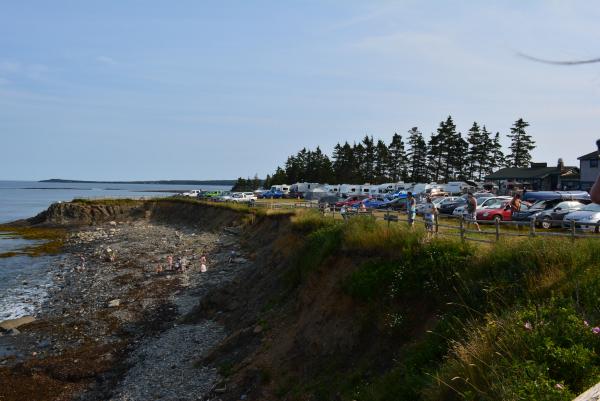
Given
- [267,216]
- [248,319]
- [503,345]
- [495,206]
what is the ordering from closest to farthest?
[503,345]
[248,319]
[495,206]
[267,216]

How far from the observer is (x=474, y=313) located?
9484 millimetres

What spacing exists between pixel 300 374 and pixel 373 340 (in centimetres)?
238

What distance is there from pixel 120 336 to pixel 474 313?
15.6 m

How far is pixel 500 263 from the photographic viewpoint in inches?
412

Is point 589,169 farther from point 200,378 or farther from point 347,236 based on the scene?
point 200,378

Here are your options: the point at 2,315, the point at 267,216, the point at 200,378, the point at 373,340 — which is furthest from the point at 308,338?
the point at 267,216

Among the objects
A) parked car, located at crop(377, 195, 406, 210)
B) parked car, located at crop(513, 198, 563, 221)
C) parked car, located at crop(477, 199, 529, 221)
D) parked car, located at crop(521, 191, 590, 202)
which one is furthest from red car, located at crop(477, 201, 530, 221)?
parked car, located at crop(377, 195, 406, 210)

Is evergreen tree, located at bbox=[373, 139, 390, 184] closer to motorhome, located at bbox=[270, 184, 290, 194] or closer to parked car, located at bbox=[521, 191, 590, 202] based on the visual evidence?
motorhome, located at bbox=[270, 184, 290, 194]

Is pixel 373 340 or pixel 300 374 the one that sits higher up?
pixel 373 340

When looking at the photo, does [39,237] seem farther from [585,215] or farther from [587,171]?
[587,171]

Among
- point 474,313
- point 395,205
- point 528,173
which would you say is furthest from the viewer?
point 528,173

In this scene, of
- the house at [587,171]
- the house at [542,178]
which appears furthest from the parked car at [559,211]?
the house at [542,178]

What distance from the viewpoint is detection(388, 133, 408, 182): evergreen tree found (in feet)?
311

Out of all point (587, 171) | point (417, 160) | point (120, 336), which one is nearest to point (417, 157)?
point (417, 160)
